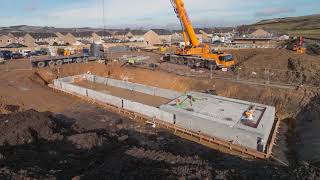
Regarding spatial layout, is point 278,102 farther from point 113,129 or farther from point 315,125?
point 113,129

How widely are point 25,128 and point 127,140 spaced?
5256 millimetres

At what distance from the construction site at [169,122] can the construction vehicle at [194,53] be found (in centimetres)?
11

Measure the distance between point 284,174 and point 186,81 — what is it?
16.0 metres

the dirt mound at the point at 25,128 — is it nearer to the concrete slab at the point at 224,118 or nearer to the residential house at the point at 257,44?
the concrete slab at the point at 224,118

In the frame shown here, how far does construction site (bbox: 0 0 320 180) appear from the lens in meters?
10.5

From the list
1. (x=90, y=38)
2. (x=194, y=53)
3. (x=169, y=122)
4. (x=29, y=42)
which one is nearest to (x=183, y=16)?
(x=194, y=53)

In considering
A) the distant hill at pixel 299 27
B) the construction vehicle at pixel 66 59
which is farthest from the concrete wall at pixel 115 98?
the distant hill at pixel 299 27

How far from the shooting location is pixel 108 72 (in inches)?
1167

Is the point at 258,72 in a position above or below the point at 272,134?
above

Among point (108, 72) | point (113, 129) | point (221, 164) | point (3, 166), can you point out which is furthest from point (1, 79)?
point (221, 164)

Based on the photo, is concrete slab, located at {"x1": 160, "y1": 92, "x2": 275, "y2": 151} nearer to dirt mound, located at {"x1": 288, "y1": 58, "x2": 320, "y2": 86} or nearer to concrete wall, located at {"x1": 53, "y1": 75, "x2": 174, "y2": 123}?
concrete wall, located at {"x1": 53, "y1": 75, "x2": 174, "y2": 123}

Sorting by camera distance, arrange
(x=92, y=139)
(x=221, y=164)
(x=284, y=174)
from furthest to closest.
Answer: (x=92, y=139), (x=221, y=164), (x=284, y=174)

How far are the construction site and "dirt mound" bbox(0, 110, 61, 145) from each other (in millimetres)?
55

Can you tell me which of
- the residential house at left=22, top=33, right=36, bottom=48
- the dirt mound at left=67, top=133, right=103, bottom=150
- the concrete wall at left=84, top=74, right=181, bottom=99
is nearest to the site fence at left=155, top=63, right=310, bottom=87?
the concrete wall at left=84, top=74, right=181, bottom=99
